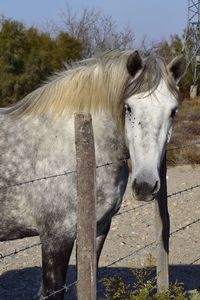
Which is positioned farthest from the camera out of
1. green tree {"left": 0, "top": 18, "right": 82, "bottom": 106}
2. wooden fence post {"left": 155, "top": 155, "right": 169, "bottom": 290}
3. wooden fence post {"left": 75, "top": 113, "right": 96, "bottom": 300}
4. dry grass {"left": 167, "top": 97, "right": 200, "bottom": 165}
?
green tree {"left": 0, "top": 18, "right": 82, "bottom": 106}

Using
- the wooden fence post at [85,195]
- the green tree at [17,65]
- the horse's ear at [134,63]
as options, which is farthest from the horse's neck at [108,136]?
the green tree at [17,65]

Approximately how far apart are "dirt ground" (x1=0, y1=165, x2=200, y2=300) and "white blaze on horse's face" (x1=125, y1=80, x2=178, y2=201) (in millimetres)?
872

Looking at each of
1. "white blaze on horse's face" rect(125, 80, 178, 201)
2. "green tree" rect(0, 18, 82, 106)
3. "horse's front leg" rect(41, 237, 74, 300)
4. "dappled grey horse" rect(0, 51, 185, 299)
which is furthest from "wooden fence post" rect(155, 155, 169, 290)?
"green tree" rect(0, 18, 82, 106)

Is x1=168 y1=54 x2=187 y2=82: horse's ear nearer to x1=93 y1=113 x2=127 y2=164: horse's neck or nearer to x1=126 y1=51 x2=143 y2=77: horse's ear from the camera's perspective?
x1=126 y1=51 x2=143 y2=77: horse's ear

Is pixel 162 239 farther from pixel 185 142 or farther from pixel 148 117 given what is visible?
pixel 185 142

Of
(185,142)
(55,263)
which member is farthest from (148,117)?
(185,142)

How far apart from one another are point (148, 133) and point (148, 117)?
0.10 metres

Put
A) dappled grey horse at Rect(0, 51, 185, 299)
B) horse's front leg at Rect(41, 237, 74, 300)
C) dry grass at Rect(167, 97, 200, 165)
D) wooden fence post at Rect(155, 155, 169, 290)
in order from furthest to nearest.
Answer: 1. dry grass at Rect(167, 97, 200, 165)
2. wooden fence post at Rect(155, 155, 169, 290)
3. horse's front leg at Rect(41, 237, 74, 300)
4. dappled grey horse at Rect(0, 51, 185, 299)

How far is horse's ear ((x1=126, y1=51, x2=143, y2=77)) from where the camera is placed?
3.72 m

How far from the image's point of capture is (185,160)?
12516 millimetres

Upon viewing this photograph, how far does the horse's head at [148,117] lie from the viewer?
3.48m

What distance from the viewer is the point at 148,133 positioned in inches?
140

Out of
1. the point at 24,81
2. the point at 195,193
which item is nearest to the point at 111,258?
the point at 195,193

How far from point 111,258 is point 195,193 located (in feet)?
11.6
